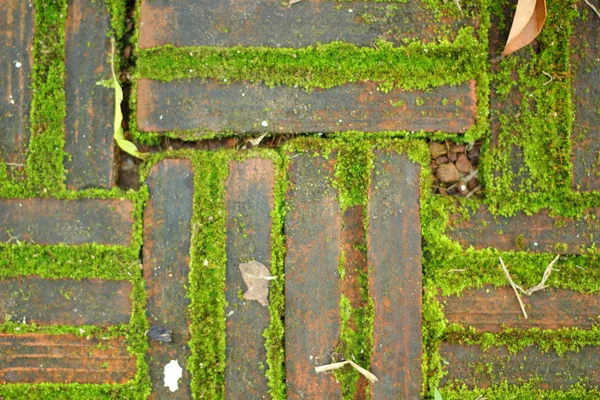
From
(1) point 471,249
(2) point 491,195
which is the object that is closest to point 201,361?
(1) point 471,249

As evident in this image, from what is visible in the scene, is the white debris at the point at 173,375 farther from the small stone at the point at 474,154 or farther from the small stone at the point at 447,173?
the small stone at the point at 474,154

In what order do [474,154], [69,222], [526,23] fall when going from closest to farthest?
[526,23]
[69,222]
[474,154]

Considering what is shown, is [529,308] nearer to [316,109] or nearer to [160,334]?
[316,109]

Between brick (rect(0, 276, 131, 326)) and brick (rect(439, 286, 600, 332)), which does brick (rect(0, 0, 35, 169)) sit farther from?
brick (rect(439, 286, 600, 332))

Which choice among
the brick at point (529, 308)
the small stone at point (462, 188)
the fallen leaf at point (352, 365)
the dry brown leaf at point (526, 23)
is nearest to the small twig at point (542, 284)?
the brick at point (529, 308)

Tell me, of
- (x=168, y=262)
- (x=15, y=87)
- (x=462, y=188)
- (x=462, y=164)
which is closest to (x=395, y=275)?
(x=462, y=188)

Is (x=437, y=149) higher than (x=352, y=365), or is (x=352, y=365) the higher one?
(x=437, y=149)

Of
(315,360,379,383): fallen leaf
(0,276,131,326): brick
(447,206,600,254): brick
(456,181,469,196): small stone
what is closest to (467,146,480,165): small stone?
(456,181,469,196): small stone
